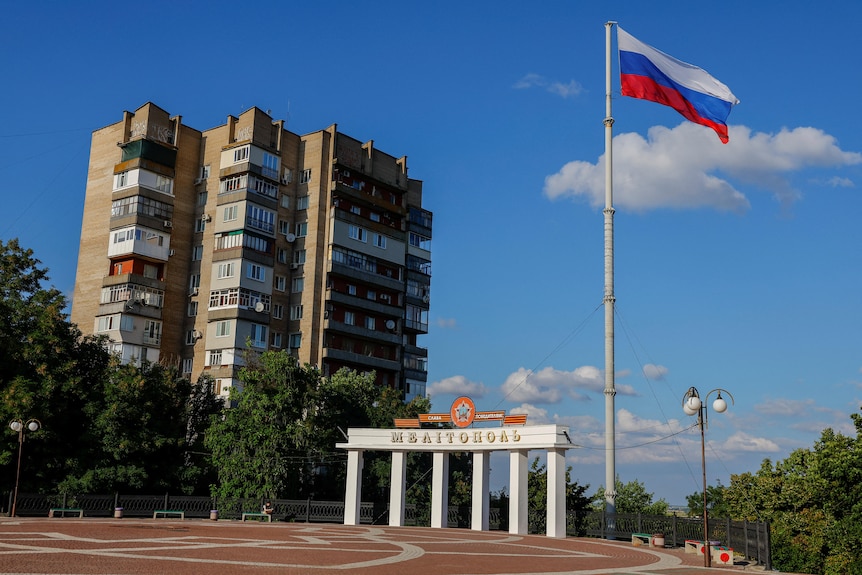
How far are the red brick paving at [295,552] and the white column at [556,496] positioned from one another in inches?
47.7

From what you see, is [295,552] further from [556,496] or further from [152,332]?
[152,332]

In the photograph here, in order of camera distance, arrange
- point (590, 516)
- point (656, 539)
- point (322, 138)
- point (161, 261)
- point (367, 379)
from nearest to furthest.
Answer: point (656, 539) → point (590, 516) → point (367, 379) → point (161, 261) → point (322, 138)

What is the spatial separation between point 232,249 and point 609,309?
138ft

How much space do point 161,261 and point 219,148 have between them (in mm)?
12304

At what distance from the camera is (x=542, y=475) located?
6369 cm

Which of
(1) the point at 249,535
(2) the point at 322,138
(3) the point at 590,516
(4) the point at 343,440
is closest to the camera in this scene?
(1) the point at 249,535

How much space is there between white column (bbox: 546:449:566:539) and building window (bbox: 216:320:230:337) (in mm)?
40483

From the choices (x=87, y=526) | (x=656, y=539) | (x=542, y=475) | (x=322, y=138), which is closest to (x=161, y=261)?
(x=322, y=138)

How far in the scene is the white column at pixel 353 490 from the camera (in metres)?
48.2

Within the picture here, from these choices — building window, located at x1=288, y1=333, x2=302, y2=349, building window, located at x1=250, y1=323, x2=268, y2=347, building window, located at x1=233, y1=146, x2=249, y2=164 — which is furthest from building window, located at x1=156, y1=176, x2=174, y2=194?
building window, located at x1=288, y1=333, x2=302, y2=349

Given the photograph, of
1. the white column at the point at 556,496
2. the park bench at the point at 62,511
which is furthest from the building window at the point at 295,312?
the white column at the point at 556,496

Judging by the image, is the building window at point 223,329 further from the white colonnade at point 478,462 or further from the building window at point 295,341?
the white colonnade at point 478,462

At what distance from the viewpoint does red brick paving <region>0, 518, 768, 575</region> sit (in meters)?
22.6

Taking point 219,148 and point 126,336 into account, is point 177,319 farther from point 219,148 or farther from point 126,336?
point 219,148
